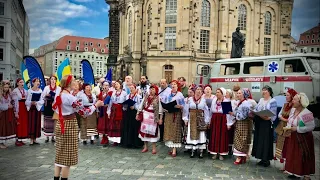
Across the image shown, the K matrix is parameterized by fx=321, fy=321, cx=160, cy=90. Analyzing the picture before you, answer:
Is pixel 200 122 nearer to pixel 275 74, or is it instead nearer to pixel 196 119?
pixel 196 119

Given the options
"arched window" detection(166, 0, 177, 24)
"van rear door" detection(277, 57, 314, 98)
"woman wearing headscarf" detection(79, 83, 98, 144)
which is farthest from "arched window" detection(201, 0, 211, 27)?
"woman wearing headscarf" detection(79, 83, 98, 144)

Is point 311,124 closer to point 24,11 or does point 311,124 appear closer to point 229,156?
point 229,156

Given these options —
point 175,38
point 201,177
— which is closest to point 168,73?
point 175,38

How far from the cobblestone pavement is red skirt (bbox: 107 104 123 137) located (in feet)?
2.45

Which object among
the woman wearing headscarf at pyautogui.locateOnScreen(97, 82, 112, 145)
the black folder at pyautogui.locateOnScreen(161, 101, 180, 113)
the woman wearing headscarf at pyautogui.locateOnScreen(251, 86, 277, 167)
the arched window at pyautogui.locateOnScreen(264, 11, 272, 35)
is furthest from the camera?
the arched window at pyautogui.locateOnScreen(264, 11, 272, 35)

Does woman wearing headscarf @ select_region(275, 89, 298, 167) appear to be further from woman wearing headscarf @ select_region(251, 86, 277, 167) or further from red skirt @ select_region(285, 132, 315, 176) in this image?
red skirt @ select_region(285, 132, 315, 176)

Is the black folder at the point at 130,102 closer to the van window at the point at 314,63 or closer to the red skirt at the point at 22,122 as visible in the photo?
the red skirt at the point at 22,122

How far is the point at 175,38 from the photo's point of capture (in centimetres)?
3700

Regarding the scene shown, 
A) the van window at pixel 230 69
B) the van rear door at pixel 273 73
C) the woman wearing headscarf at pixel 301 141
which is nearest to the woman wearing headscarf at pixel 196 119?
the woman wearing headscarf at pixel 301 141

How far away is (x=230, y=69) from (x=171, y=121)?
8436 millimetres

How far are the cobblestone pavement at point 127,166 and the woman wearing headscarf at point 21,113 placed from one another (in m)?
0.56

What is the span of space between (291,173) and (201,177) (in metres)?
2.00

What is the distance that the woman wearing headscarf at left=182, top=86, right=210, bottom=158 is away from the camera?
358 inches

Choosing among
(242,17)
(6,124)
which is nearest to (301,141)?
(6,124)
